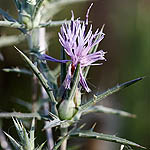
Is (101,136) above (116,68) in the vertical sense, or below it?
below

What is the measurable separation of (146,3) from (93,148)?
6.87 ft

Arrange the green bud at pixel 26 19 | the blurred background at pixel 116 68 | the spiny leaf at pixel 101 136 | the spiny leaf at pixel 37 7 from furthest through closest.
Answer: the blurred background at pixel 116 68
the green bud at pixel 26 19
the spiny leaf at pixel 37 7
the spiny leaf at pixel 101 136

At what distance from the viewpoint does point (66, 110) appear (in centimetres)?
125

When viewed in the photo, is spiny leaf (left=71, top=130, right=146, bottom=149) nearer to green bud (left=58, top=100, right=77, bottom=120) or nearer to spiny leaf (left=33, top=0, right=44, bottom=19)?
green bud (left=58, top=100, right=77, bottom=120)

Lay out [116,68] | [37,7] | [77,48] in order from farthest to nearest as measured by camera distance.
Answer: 1. [116,68]
2. [37,7]
3. [77,48]

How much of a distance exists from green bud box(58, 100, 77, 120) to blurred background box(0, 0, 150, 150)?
1.92 meters

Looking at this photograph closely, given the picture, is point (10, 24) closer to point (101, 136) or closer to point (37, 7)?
point (37, 7)

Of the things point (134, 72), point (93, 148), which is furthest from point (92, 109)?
point (134, 72)

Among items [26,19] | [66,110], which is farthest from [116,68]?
[66,110]

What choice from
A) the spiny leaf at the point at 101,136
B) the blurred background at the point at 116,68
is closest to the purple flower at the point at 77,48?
the spiny leaf at the point at 101,136

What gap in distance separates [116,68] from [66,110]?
9.38ft

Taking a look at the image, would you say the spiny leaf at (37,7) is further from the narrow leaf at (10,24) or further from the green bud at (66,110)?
the green bud at (66,110)

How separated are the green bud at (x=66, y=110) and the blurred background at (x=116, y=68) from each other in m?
1.92

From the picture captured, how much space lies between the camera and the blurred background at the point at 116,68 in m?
3.55
